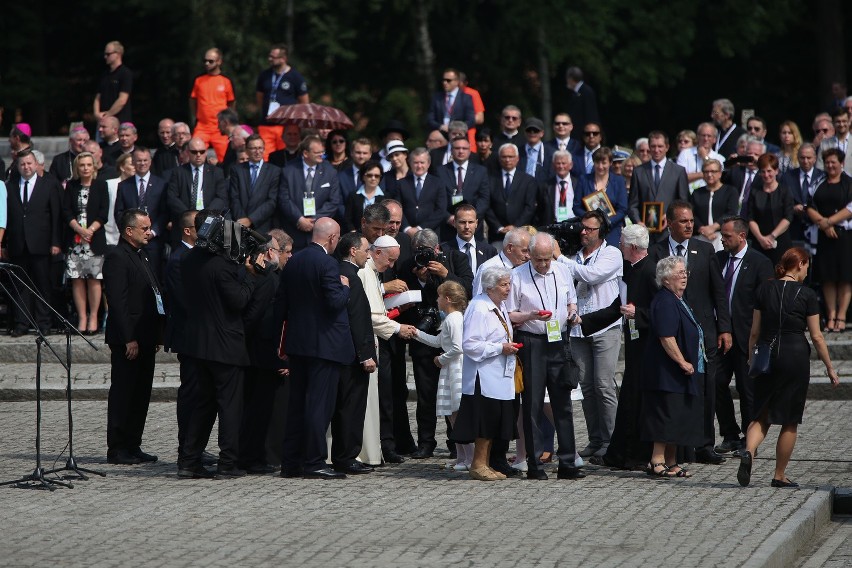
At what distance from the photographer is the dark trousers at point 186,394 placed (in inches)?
483

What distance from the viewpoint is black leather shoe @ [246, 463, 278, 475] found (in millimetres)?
12555

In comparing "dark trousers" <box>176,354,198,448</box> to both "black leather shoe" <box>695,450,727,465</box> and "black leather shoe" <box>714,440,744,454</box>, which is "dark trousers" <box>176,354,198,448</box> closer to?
"black leather shoe" <box>695,450,727,465</box>

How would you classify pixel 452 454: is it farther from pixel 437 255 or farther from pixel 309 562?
pixel 309 562

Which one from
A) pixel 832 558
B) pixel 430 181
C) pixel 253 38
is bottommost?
pixel 832 558

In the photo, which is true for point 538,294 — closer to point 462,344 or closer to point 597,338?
point 462,344

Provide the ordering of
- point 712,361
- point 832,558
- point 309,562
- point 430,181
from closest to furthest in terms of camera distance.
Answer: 1. point 309,562
2. point 832,558
3. point 712,361
4. point 430,181

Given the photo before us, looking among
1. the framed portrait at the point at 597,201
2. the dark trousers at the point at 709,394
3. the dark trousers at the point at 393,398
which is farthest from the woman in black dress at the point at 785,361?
the framed portrait at the point at 597,201

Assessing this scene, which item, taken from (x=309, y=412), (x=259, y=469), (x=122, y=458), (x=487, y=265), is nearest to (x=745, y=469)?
(x=487, y=265)

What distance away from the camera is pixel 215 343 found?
12133 millimetres

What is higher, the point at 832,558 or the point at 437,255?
the point at 437,255

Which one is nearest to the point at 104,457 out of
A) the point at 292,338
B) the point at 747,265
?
the point at 292,338

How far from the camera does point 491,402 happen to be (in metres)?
12.0

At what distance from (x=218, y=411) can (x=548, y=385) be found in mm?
2626

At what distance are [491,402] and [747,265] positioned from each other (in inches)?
119
